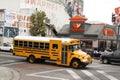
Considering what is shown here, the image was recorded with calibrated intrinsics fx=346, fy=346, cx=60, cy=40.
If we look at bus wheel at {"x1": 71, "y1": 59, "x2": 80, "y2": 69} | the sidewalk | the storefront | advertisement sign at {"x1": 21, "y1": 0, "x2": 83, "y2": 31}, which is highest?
advertisement sign at {"x1": 21, "y1": 0, "x2": 83, "y2": 31}

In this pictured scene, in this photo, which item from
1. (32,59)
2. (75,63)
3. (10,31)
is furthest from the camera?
(10,31)

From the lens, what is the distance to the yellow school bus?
29.6 m

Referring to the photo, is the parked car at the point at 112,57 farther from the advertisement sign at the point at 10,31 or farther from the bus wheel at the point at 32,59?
the advertisement sign at the point at 10,31

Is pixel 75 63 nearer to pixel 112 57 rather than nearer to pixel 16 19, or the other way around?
pixel 112 57

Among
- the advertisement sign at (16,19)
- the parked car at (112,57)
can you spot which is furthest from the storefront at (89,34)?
the parked car at (112,57)

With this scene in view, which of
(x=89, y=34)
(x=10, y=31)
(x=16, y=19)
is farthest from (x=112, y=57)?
(x=16, y=19)

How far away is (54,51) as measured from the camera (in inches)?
1199

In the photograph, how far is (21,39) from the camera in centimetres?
3316

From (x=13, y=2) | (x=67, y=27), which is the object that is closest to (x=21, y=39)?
(x=67, y=27)

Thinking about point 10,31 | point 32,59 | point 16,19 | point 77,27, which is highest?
point 16,19

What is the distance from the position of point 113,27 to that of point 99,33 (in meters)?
8.37

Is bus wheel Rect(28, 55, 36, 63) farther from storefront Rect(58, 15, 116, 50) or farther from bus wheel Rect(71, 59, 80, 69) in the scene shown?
storefront Rect(58, 15, 116, 50)

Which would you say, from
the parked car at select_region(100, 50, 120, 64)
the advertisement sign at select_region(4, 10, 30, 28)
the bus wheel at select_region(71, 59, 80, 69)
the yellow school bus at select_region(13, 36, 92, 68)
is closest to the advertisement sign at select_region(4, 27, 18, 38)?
the advertisement sign at select_region(4, 10, 30, 28)

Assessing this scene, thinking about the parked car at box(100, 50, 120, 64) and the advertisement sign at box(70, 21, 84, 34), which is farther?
the advertisement sign at box(70, 21, 84, 34)
